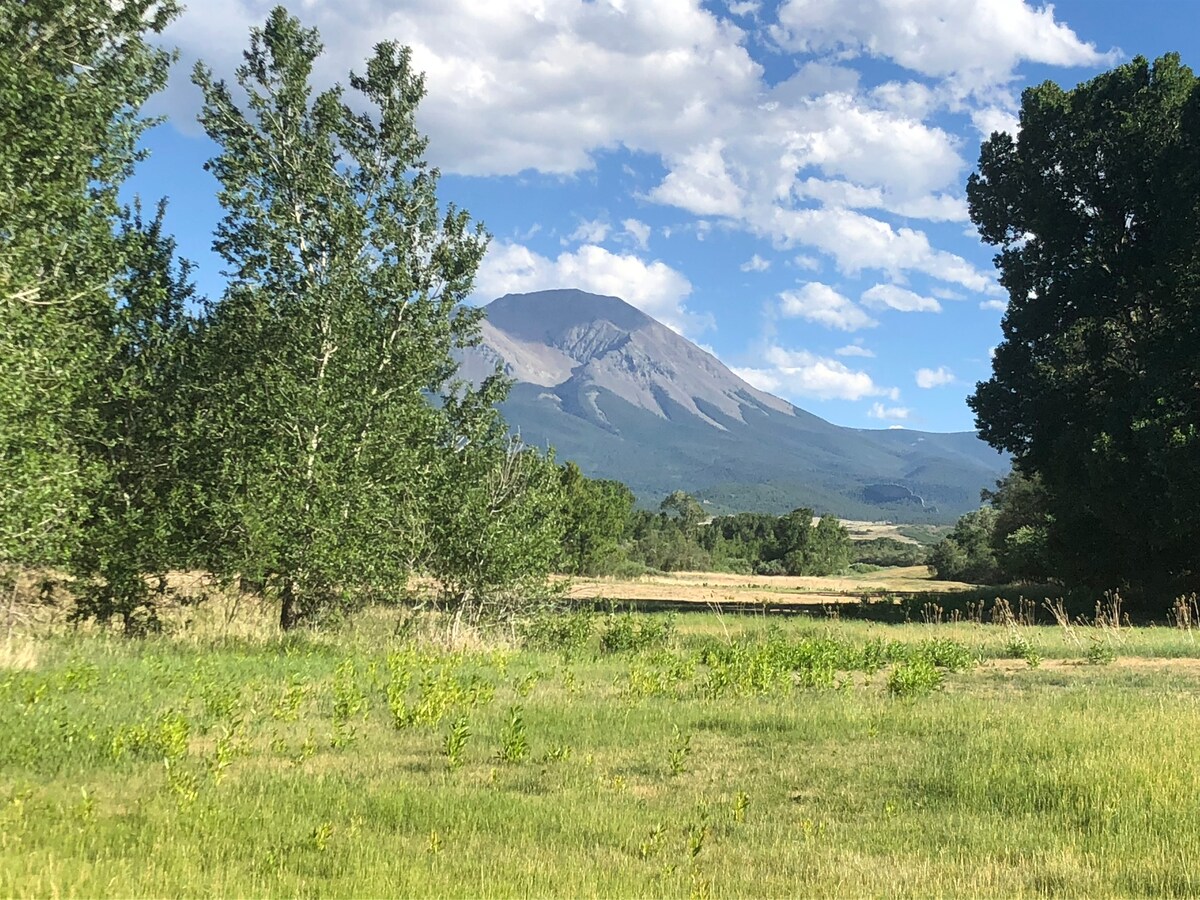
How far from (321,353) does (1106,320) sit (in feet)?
75.1

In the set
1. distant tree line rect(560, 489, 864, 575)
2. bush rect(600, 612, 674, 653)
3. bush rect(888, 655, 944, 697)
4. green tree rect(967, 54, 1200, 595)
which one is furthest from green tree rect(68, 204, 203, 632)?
distant tree line rect(560, 489, 864, 575)

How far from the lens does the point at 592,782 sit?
697cm

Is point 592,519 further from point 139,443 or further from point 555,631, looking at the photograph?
point 139,443

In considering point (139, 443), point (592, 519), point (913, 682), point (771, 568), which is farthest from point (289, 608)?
point (771, 568)

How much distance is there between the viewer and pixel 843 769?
7.33m

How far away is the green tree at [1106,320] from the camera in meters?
22.9

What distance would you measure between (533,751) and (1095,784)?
4.68 meters

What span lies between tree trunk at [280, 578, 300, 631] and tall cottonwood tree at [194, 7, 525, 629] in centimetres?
3

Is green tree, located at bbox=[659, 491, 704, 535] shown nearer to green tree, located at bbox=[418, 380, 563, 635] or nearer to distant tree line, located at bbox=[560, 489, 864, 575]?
distant tree line, located at bbox=[560, 489, 864, 575]

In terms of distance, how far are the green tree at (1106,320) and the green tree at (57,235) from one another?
77.9 ft

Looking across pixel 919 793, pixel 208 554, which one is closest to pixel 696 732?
pixel 919 793

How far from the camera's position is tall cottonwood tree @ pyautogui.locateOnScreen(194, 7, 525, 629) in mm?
15820

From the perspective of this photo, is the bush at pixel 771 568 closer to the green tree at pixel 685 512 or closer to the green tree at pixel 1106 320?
the green tree at pixel 685 512

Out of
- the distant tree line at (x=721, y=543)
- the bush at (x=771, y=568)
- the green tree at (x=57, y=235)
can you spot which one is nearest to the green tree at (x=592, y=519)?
the distant tree line at (x=721, y=543)
